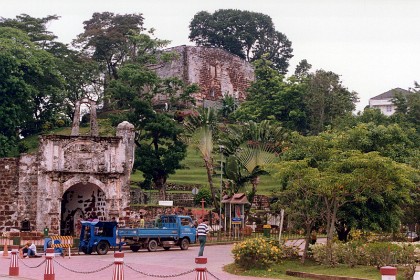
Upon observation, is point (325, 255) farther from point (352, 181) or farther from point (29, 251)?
point (29, 251)

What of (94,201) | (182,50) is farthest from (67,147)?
(182,50)

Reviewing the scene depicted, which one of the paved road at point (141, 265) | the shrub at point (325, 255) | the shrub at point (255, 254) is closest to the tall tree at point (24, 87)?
the paved road at point (141, 265)

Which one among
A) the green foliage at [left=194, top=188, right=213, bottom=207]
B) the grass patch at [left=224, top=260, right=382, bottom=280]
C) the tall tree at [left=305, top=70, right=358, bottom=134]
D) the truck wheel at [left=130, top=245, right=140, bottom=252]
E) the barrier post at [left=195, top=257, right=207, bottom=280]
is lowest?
the truck wheel at [left=130, top=245, right=140, bottom=252]

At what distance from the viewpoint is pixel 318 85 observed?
57.2m

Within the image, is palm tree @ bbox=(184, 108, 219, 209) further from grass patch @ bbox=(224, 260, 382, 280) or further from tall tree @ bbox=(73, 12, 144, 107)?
tall tree @ bbox=(73, 12, 144, 107)

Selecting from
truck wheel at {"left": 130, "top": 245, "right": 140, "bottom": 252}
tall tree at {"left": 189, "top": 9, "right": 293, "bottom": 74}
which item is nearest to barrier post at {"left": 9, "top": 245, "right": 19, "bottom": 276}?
truck wheel at {"left": 130, "top": 245, "right": 140, "bottom": 252}

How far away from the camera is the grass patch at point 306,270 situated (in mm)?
19406

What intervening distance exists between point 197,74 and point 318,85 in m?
23.3

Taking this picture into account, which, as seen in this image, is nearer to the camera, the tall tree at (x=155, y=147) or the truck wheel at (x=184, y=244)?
the truck wheel at (x=184, y=244)

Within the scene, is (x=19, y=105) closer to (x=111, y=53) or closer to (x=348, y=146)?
(x=111, y=53)

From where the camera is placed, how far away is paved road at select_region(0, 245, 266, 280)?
19.8m

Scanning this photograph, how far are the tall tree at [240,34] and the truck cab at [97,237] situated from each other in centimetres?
6512

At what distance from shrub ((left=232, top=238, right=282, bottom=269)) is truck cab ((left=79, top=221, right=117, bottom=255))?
8902mm

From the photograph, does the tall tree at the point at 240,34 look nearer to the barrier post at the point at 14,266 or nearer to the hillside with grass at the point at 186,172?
the hillside with grass at the point at 186,172
